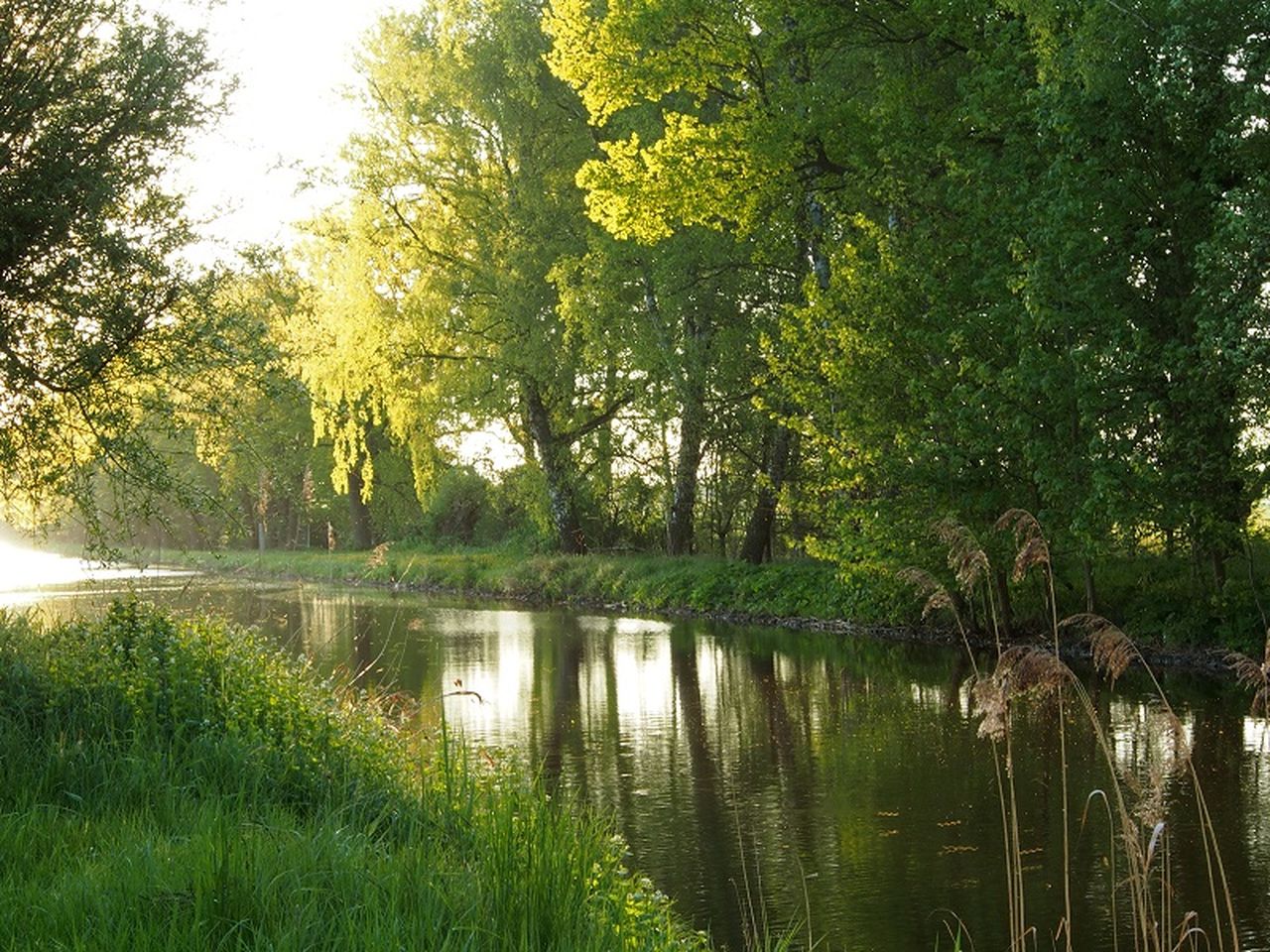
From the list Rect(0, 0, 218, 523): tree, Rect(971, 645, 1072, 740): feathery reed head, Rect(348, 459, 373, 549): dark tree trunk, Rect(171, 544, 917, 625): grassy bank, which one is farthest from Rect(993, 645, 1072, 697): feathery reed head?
Rect(348, 459, 373, 549): dark tree trunk

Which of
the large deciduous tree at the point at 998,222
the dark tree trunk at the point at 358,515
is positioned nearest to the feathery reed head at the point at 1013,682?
the large deciduous tree at the point at 998,222

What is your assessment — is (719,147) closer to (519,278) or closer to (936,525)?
(519,278)

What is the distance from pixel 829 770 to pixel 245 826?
7.08 metres

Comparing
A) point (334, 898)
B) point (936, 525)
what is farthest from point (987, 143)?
point (334, 898)

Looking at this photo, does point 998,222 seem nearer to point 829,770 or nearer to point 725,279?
point 829,770

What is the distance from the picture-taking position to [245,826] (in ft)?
21.4

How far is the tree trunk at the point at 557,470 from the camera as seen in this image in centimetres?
3353

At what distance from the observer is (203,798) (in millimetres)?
7453

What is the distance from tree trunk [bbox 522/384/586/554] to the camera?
1320 inches

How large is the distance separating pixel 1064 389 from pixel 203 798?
12.7 metres

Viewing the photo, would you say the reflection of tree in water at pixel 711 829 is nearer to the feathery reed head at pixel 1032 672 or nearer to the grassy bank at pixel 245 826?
the grassy bank at pixel 245 826

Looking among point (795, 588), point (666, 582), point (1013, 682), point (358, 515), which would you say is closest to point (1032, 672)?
point (1013, 682)

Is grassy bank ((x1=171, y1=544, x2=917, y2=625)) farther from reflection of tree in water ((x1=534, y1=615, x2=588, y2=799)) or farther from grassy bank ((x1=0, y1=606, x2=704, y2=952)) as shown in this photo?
grassy bank ((x1=0, y1=606, x2=704, y2=952))

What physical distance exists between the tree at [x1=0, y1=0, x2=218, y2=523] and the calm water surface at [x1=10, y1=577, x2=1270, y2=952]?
193 cm
